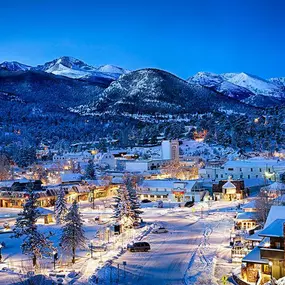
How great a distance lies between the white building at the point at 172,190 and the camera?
168ft

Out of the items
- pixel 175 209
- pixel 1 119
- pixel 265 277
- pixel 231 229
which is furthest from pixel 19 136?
pixel 265 277

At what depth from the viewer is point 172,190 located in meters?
52.4

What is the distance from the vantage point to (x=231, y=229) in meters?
32.1

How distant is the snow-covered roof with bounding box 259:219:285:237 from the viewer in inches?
738

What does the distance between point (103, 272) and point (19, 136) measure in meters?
136

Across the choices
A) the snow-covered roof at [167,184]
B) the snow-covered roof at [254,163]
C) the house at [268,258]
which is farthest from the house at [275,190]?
the house at [268,258]

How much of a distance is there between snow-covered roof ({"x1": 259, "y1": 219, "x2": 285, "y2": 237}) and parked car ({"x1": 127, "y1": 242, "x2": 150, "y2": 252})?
28.6 feet

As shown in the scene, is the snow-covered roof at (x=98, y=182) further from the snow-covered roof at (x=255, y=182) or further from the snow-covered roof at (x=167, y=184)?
the snow-covered roof at (x=255, y=182)

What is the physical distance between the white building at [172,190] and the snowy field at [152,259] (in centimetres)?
1373

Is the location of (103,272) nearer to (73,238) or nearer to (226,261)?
(73,238)

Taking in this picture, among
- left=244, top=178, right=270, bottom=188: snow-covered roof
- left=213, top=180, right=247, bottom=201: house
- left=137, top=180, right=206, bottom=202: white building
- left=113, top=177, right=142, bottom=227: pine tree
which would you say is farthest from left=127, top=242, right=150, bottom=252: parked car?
left=244, top=178, right=270, bottom=188: snow-covered roof

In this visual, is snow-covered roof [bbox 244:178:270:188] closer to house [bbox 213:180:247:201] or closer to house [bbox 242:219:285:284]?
house [bbox 213:180:247:201]

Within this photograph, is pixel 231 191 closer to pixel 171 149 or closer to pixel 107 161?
pixel 171 149

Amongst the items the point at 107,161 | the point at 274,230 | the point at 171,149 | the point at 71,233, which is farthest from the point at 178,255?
the point at 171,149
